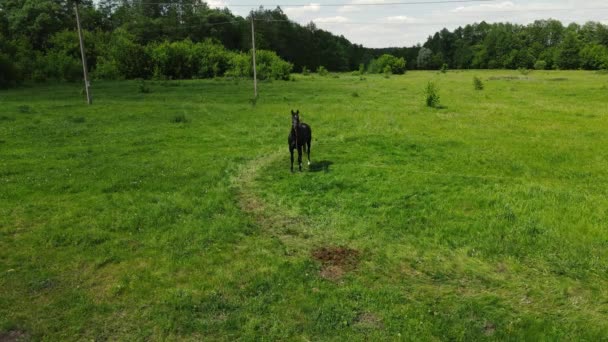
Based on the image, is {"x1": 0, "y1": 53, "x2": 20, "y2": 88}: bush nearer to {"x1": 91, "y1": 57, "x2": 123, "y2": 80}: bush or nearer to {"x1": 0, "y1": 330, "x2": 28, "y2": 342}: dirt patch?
{"x1": 91, "y1": 57, "x2": 123, "y2": 80}: bush

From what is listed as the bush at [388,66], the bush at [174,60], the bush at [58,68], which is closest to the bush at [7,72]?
the bush at [58,68]

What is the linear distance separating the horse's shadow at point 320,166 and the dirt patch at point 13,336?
11373 mm

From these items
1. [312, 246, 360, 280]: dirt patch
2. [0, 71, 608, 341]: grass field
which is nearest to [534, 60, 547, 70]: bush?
[0, 71, 608, 341]: grass field

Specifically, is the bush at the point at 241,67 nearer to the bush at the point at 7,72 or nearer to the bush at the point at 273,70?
the bush at the point at 273,70

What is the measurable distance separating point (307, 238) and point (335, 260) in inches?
57.2

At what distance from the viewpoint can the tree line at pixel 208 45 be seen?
68.7 m

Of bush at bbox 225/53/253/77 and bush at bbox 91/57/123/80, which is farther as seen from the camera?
bush at bbox 225/53/253/77

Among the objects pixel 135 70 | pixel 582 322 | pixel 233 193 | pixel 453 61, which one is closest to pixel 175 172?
pixel 233 193

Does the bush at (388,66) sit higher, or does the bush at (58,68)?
the bush at (388,66)

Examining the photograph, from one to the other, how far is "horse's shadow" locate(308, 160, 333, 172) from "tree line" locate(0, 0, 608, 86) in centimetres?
2750

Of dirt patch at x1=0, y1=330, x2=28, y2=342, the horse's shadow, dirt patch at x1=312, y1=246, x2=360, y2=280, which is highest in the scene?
the horse's shadow

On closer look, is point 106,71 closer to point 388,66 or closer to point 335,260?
point 388,66

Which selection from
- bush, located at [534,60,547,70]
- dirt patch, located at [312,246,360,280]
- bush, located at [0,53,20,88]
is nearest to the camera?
dirt patch, located at [312,246,360,280]

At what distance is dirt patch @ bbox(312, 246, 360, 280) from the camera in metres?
9.01
